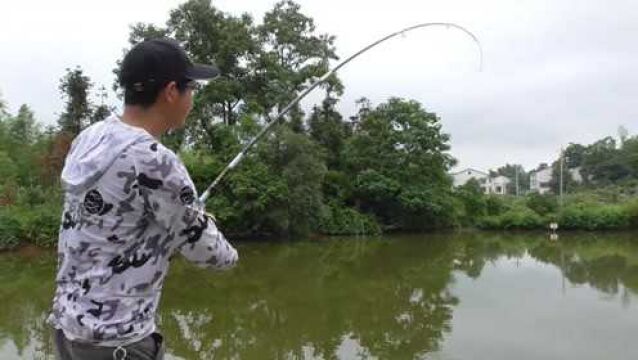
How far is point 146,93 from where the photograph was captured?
147 centimetres

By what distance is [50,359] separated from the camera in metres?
6.73

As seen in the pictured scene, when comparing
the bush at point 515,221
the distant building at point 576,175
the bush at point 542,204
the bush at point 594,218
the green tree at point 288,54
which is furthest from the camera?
the distant building at point 576,175

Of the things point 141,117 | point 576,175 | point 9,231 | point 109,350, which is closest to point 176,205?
point 141,117

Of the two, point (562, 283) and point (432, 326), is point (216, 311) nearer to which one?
point (432, 326)

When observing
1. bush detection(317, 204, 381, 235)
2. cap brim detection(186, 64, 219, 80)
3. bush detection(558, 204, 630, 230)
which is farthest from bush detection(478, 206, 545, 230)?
cap brim detection(186, 64, 219, 80)

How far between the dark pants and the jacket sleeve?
21 cm

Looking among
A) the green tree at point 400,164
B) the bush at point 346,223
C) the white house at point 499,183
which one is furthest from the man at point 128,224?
the white house at point 499,183

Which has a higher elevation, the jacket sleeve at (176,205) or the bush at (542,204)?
the bush at (542,204)

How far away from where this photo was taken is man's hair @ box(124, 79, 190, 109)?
57.6 inches

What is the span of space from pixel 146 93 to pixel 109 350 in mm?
564

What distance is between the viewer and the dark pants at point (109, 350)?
4.60 feet

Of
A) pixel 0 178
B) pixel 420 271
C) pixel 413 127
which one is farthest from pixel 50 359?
pixel 413 127

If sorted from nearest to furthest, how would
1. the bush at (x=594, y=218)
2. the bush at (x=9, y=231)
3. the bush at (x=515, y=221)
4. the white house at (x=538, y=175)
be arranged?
the bush at (x=9, y=231)
the bush at (x=594, y=218)
the bush at (x=515, y=221)
the white house at (x=538, y=175)

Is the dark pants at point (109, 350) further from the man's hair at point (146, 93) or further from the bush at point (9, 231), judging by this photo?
the bush at point (9, 231)
